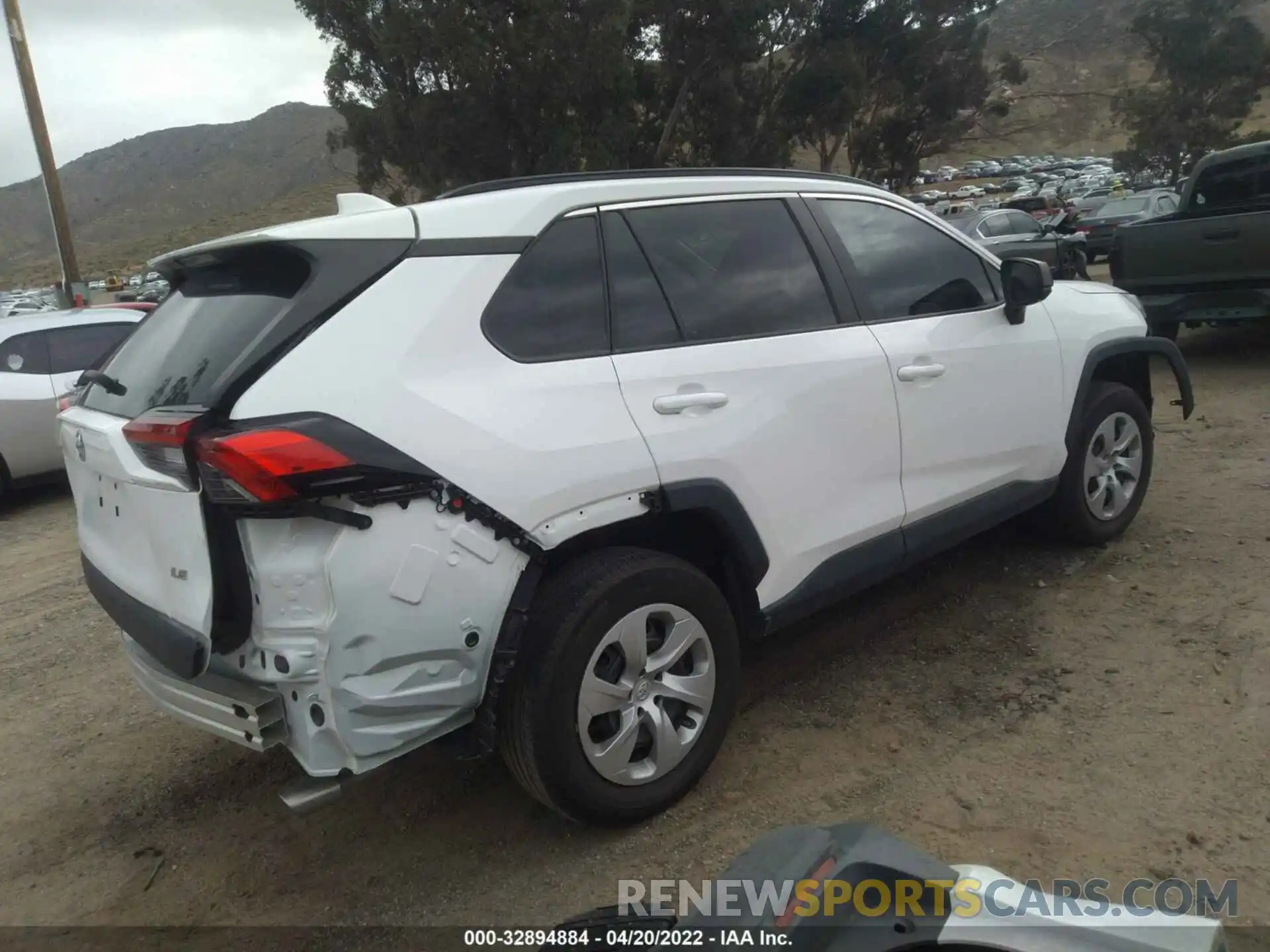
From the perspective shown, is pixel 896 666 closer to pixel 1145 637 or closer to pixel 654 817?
pixel 1145 637

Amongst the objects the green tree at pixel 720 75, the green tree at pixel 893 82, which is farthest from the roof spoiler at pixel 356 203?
the green tree at pixel 893 82

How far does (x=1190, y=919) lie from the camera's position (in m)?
1.68

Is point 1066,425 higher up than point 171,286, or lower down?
lower down

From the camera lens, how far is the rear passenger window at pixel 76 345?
27.1 ft

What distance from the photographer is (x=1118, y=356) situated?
4.67 meters

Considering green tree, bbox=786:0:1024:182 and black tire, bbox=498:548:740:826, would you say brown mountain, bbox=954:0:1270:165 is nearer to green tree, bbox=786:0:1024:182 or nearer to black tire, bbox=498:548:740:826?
green tree, bbox=786:0:1024:182

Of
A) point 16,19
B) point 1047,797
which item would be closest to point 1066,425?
point 1047,797

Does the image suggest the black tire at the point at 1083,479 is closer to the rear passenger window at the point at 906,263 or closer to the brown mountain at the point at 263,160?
the rear passenger window at the point at 906,263

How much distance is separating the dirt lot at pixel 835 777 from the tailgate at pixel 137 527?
896 millimetres

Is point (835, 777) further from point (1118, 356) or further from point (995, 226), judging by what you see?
point (995, 226)

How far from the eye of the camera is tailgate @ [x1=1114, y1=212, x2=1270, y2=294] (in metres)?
7.80

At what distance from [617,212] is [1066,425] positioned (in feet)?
7.89

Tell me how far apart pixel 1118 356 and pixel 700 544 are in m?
2.68

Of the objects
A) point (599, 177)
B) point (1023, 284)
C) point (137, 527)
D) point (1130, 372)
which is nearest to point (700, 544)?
point (599, 177)
